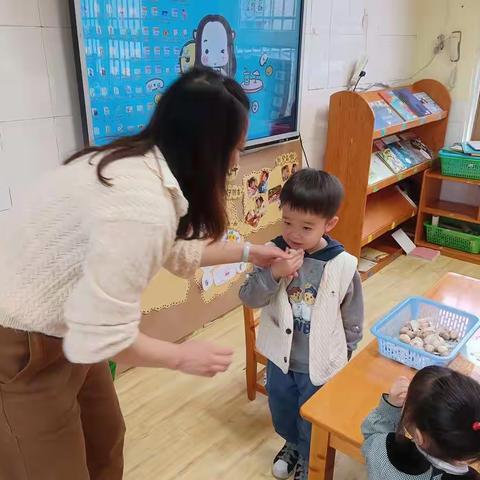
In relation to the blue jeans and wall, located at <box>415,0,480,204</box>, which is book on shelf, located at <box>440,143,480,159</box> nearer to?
wall, located at <box>415,0,480,204</box>

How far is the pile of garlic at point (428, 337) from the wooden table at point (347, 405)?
5 cm

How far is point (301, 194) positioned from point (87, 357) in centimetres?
81

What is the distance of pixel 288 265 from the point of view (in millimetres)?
1407

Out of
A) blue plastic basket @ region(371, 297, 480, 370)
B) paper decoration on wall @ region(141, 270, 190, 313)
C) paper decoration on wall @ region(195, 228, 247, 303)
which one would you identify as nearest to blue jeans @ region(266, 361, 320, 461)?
blue plastic basket @ region(371, 297, 480, 370)

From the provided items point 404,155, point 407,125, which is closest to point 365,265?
point 404,155

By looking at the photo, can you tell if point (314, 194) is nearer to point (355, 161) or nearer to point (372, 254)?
point (355, 161)

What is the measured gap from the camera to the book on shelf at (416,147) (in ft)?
11.8

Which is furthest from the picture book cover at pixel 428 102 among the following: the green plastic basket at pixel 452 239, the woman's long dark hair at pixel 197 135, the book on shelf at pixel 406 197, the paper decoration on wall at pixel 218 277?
the woman's long dark hair at pixel 197 135

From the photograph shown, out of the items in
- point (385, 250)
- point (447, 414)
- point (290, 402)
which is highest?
point (447, 414)

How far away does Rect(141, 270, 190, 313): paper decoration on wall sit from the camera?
223 centimetres

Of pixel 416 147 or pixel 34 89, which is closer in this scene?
pixel 34 89

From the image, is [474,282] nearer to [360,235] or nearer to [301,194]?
[301,194]

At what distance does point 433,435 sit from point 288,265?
24.4 inches

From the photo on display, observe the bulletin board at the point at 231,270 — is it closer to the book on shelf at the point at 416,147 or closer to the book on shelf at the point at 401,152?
the book on shelf at the point at 401,152
